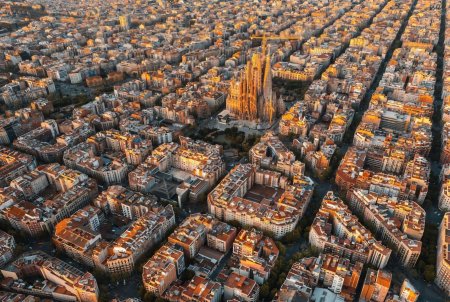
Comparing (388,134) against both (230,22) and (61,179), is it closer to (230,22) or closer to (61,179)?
(61,179)


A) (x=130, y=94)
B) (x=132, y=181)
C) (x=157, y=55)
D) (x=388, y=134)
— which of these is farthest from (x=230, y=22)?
(x=132, y=181)

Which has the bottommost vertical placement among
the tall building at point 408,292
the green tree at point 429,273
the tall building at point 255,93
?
the green tree at point 429,273

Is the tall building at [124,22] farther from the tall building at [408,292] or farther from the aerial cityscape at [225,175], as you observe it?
the tall building at [408,292]

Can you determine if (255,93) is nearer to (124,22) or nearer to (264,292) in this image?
(264,292)

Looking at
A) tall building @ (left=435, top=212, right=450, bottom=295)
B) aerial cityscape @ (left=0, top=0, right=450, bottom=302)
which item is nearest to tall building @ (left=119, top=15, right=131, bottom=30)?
aerial cityscape @ (left=0, top=0, right=450, bottom=302)

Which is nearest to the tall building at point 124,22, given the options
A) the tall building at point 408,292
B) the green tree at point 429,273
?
the green tree at point 429,273

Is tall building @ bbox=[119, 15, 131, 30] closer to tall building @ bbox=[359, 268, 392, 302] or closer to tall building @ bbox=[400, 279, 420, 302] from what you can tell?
tall building @ bbox=[359, 268, 392, 302]
